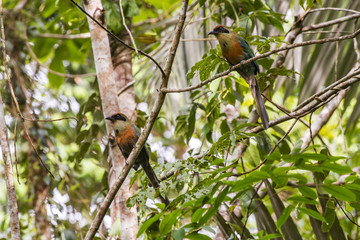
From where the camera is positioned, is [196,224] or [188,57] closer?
[196,224]

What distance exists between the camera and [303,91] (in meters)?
3.95

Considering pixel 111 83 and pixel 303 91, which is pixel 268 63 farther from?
pixel 111 83

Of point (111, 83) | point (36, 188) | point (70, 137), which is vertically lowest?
point (36, 188)

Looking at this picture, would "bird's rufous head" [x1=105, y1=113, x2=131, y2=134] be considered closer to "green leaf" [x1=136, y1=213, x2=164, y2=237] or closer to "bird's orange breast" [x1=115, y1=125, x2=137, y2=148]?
"bird's orange breast" [x1=115, y1=125, x2=137, y2=148]

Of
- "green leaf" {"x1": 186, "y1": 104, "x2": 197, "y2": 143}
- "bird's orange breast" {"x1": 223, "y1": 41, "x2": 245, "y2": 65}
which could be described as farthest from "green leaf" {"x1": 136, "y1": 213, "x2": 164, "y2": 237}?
"bird's orange breast" {"x1": 223, "y1": 41, "x2": 245, "y2": 65}

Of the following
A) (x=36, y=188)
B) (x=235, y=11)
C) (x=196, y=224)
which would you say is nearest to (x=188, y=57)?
(x=235, y=11)

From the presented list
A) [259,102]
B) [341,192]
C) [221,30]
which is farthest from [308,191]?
[221,30]

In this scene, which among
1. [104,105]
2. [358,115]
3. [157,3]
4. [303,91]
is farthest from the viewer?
[157,3]

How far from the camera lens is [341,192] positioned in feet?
6.06

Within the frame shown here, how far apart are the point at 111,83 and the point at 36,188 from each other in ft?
3.89

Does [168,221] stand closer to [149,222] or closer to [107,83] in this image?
[149,222]

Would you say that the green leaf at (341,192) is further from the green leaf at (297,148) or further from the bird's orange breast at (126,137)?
the bird's orange breast at (126,137)

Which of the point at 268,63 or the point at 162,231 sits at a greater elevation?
the point at 268,63

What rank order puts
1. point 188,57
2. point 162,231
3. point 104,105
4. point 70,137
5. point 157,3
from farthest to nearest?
1. point 157,3
2. point 70,137
3. point 188,57
4. point 104,105
5. point 162,231
